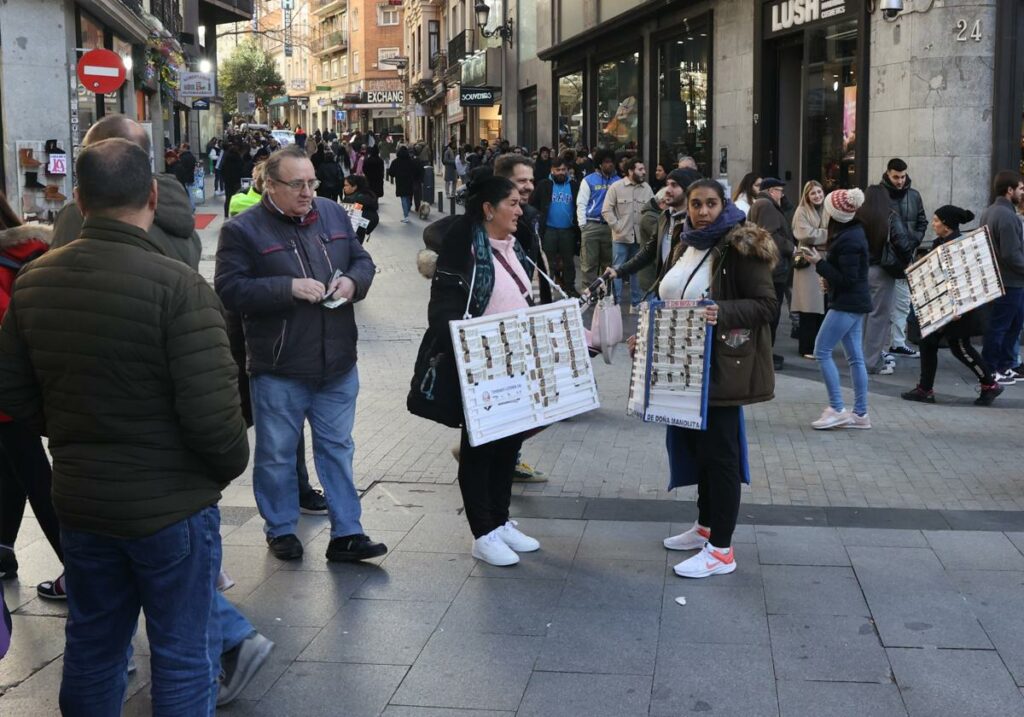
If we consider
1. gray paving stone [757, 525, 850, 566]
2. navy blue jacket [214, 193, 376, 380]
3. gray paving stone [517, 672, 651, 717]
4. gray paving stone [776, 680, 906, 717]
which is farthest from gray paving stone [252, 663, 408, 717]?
gray paving stone [757, 525, 850, 566]

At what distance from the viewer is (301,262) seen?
17.4 ft

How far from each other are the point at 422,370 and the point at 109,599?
2221mm

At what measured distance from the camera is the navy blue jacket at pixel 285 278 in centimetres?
523

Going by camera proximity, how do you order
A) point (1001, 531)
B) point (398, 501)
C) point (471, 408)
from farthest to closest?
point (398, 501), point (1001, 531), point (471, 408)

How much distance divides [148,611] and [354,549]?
2.31 metres

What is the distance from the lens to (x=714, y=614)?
4.87m

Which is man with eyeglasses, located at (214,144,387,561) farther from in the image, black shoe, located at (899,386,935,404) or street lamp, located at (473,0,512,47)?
street lamp, located at (473,0,512,47)

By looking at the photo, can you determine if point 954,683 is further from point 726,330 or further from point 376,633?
point 376,633

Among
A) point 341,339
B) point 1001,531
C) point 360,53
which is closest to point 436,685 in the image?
point 341,339

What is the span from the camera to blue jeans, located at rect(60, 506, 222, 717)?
3197 mm

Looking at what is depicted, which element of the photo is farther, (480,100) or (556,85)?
(480,100)

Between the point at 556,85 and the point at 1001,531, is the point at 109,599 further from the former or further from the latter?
the point at 556,85

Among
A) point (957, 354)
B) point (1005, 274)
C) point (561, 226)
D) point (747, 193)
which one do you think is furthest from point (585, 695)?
point (561, 226)

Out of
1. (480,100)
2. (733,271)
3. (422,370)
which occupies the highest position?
(480,100)
